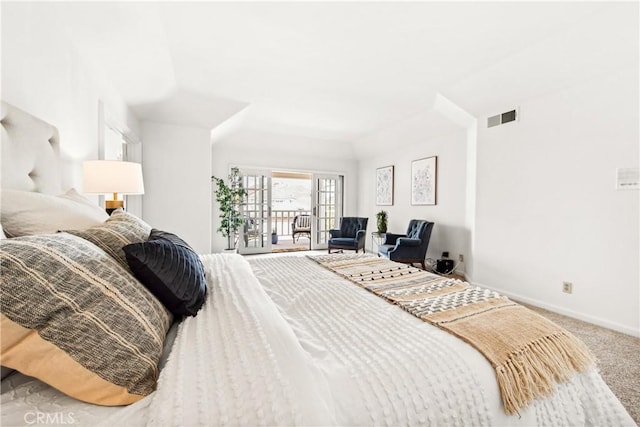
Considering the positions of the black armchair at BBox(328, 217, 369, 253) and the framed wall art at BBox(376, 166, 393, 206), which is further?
the framed wall art at BBox(376, 166, 393, 206)

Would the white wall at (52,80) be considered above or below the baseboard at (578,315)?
above

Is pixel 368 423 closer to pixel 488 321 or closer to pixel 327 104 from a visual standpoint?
pixel 488 321

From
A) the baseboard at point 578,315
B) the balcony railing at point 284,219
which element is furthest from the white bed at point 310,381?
the balcony railing at point 284,219

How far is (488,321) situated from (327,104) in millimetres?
3480

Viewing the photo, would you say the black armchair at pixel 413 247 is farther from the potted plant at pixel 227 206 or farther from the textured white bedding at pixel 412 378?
the textured white bedding at pixel 412 378

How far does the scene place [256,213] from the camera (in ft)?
19.5

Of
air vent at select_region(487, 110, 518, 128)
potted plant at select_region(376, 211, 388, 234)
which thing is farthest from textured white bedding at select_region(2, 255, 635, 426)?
potted plant at select_region(376, 211, 388, 234)

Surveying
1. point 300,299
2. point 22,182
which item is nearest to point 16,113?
point 22,182

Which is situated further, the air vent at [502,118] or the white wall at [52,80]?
the air vent at [502,118]

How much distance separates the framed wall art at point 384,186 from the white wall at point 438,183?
0.11m

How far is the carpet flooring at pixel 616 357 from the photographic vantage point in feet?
5.32

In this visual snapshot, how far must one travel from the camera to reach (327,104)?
395 centimetres

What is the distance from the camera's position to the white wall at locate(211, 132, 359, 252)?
5469mm

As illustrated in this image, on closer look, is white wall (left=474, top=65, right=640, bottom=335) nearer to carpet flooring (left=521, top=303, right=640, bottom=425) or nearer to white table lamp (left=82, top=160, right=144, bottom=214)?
carpet flooring (left=521, top=303, right=640, bottom=425)
